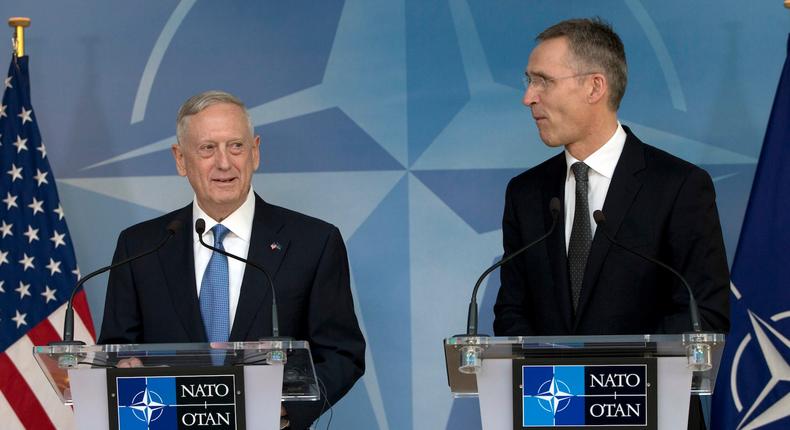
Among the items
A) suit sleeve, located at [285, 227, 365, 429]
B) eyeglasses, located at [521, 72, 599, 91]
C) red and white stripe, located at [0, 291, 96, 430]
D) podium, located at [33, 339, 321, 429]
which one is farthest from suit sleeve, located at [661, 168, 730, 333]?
red and white stripe, located at [0, 291, 96, 430]

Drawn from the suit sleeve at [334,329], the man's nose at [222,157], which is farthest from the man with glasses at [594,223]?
the man's nose at [222,157]

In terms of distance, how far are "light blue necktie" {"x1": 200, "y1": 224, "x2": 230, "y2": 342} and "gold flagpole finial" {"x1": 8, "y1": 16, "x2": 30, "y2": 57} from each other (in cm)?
187

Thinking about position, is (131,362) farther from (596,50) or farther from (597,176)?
(596,50)

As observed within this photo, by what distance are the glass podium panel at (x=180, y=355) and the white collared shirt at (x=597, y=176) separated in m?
1.20

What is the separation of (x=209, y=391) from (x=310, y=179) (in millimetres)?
2448

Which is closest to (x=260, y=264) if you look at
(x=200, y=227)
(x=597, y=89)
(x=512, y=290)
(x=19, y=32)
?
(x=200, y=227)

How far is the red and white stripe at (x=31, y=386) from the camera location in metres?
5.31

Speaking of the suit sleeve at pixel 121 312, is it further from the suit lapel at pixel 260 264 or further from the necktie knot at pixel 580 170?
the necktie knot at pixel 580 170

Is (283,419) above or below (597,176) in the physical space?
below

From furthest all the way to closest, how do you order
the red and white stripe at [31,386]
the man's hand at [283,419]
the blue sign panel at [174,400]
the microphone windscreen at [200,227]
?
the red and white stripe at [31,386] < the microphone windscreen at [200,227] < the man's hand at [283,419] < the blue sign panel at [174,400]

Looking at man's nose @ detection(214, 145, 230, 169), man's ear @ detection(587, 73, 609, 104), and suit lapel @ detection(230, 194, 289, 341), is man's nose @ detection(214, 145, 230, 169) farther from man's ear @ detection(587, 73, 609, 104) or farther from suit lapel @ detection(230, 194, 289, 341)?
man's ear @ detection(587, 73, 609, 104)

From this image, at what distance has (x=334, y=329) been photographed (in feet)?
13.5

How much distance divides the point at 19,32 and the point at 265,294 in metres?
2.15

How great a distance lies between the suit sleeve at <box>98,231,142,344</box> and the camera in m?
4.19
